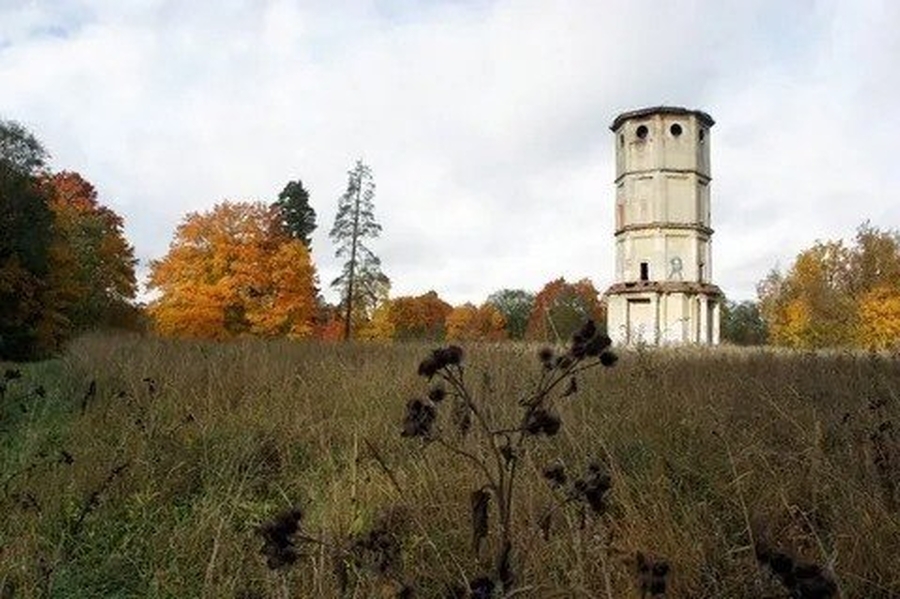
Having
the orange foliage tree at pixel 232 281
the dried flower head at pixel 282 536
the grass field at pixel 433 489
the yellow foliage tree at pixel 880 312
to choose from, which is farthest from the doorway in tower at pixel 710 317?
the dried flower head at pixel 282 536

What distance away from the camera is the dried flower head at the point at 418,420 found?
146 cm

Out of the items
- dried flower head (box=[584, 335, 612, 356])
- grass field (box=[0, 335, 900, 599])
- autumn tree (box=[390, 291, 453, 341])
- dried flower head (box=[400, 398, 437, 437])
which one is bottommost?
grass field (box=[0, 335, 900, 599])

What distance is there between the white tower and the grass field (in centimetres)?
3669

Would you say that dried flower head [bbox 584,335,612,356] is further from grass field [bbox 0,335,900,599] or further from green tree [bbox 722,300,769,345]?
green tree [bbox 722,300,769,345]

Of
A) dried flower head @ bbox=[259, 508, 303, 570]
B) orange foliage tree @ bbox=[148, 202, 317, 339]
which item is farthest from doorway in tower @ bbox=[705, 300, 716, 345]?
dried flower head @ bbox=[259, 508, 303, 570]

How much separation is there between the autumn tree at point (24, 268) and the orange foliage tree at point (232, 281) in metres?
5.21

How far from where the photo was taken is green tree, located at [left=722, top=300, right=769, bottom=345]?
6162 centimetres

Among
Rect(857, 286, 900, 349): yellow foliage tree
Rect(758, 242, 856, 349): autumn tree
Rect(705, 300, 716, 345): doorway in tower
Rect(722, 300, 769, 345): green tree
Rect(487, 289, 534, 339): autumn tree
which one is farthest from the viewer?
Rect(487, 289, 534, 339): autumn tree

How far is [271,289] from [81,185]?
65.8ft

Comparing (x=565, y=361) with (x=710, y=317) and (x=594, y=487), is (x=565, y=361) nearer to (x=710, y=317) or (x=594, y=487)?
(x=594, y=487)

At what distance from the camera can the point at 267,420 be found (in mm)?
5691

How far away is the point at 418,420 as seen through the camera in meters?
1.49

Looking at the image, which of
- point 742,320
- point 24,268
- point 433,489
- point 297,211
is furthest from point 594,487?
point 742,320

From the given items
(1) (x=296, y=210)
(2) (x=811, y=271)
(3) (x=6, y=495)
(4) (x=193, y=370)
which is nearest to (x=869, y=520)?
(3) (x=6, y=495)
